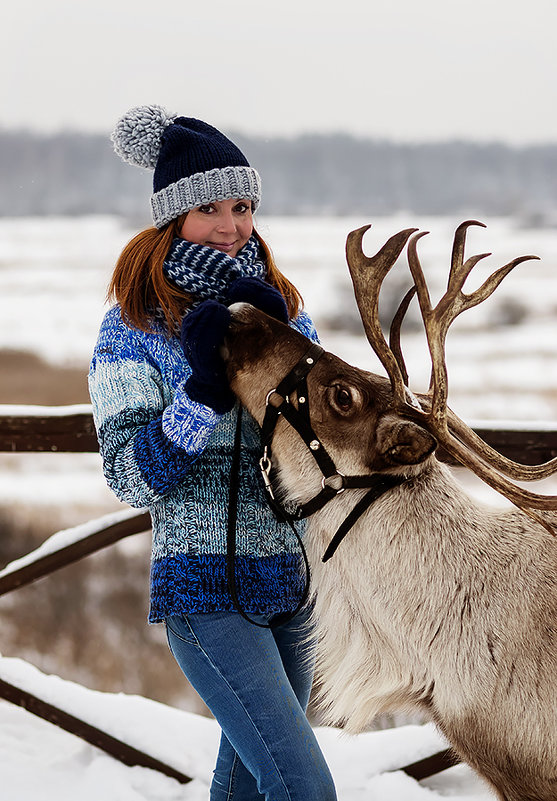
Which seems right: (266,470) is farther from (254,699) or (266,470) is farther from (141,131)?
(141,131)

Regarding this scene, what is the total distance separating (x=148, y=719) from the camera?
3111 mm

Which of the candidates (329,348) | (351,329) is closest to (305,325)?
(329,348)

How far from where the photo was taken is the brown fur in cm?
163

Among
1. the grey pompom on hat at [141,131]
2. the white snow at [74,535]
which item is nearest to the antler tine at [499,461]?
the grey pompom on hat at [141,131]

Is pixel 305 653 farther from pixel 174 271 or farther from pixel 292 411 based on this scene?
pixel 174 271

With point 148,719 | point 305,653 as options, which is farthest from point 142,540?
point 305,653

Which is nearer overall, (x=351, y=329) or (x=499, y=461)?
(x=499, y=461)

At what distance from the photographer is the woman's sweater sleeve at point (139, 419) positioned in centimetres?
160

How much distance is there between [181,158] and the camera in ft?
5.99

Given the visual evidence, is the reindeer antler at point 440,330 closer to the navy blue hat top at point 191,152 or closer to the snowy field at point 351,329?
the navy blue hat top at point 191,152

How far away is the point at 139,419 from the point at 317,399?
0.38 metres

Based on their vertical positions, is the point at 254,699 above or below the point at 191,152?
below

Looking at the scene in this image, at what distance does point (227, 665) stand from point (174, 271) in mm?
823

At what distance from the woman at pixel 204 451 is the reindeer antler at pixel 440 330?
194mm
